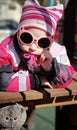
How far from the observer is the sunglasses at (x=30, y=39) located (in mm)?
2045

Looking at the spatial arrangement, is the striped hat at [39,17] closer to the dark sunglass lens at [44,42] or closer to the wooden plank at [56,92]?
the dark sunglass lens at [44,42]

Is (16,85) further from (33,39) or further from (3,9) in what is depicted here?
(3,9)

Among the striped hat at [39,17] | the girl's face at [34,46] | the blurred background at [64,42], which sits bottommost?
the blurred background at [64,42]

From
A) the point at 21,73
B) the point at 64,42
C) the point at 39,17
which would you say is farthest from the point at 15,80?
the point at 64,42

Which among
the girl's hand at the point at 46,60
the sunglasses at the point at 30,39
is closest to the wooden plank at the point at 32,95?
the girl's hand at the point at 46,60

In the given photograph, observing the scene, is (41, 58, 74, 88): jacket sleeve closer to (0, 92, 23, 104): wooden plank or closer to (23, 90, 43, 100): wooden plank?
(23, 90, 43, 100): wooden plank

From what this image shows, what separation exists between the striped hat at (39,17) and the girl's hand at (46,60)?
13cm

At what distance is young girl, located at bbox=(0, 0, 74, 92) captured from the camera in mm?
2000

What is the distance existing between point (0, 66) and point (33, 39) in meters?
0.25

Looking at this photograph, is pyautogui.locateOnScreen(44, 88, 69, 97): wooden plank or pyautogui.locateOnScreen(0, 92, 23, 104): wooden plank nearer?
pyautogui.locateOnScreen(0, 92, 23, 104): wooden plank

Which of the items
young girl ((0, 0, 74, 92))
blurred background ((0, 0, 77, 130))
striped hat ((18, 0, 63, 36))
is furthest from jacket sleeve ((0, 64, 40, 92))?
blurred background ((0, 0, 77, 130))

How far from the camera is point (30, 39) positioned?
2051 millimetres

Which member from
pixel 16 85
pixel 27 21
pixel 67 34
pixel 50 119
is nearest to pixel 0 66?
pixel 16 85

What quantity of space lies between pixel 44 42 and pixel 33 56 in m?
0.11
